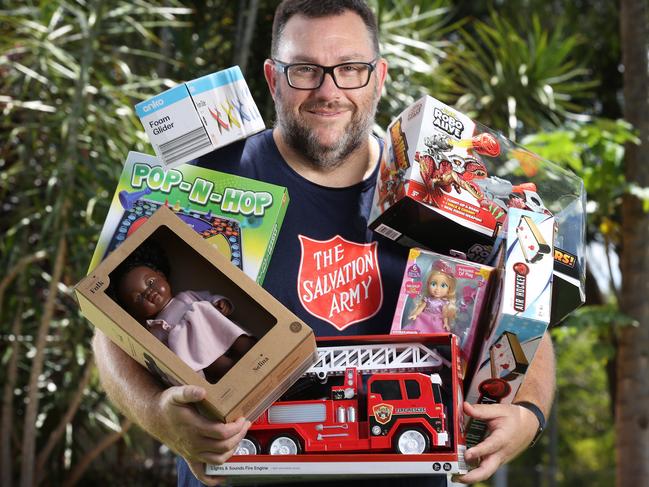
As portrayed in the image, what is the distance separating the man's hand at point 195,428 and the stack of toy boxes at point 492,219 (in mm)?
485

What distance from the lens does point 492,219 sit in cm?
204

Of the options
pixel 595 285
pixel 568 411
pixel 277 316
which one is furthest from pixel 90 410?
pixel 568 411

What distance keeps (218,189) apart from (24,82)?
12.9 feet

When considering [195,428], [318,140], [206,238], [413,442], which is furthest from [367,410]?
[318,140]

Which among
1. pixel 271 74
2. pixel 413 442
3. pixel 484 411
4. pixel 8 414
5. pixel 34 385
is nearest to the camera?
pixel 413 442

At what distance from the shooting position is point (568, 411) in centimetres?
1672

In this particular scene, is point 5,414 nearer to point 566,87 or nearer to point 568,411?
point 566,87

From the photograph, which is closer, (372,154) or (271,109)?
(372,154)

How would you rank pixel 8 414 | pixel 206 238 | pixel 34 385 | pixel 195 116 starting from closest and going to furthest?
pixel 206 238, pixel 195 116, pixel 34 385, pixel 8 414

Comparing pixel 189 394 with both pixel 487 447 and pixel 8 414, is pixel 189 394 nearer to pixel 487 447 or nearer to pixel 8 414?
pixel 487 447

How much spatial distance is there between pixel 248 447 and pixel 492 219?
29.9 inches

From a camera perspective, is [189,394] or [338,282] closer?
[189,394]

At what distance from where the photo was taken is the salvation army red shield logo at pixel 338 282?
6.96 feet

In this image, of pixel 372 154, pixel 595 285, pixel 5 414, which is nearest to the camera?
pixel 372 154
